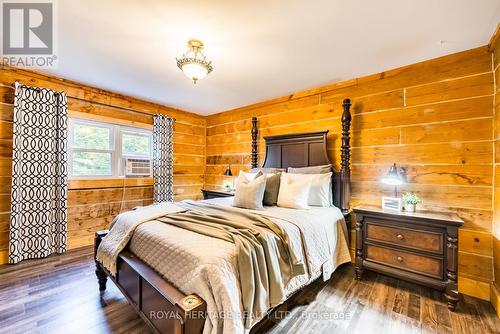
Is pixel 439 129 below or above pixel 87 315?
above

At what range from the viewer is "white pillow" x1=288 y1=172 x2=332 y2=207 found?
2670mm

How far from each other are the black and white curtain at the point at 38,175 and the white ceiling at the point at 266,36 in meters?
0.53

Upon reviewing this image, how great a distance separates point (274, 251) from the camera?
61.5 inches

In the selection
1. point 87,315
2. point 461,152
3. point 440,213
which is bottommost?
point 87,315

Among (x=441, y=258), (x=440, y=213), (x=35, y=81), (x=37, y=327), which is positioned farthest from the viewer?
(x=35, y=81)

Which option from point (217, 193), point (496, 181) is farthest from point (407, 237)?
point (217, 193)

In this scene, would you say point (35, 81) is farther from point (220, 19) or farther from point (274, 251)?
point (274, 251)

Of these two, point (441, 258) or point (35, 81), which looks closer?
point (441, 258)

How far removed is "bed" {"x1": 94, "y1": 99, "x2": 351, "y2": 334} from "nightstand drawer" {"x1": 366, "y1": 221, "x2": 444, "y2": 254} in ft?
1.08

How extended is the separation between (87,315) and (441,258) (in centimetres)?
309

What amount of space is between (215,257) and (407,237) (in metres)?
1.98

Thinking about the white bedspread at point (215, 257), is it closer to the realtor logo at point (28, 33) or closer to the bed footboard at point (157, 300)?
the bed footboard at point (157, 300)

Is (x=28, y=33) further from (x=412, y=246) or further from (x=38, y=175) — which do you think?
(x=412, y=246)

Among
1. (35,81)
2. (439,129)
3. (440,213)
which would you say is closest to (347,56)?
(439,129)
